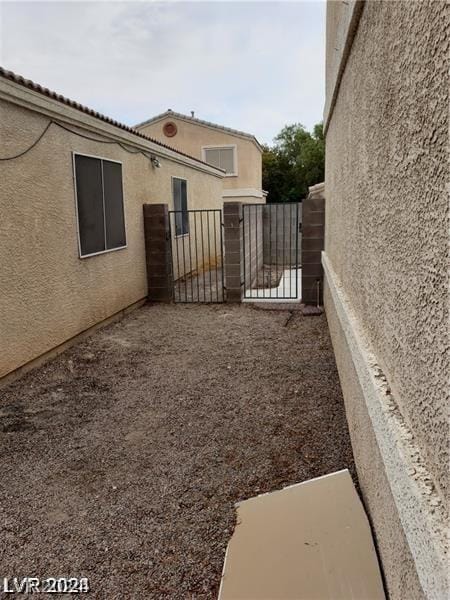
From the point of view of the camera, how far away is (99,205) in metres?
7.20

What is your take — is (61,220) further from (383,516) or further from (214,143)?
(214,143)

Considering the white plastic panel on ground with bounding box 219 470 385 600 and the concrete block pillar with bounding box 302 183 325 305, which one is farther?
the concrete block pillar with bounding box 302 183 325 305

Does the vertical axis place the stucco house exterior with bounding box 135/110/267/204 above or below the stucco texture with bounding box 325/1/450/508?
above

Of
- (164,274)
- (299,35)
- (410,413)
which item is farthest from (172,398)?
(299,35)

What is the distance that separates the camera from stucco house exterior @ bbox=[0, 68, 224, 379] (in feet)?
16.5

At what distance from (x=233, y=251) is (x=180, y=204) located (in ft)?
12.3

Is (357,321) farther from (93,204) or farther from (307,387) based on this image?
(93,204)

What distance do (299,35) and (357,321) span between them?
1084 cm

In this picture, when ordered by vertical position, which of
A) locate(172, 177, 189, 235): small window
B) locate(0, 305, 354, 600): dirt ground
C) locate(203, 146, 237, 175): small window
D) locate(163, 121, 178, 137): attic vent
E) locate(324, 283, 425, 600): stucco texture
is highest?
locate(163, 121, 178, 137): attic vent

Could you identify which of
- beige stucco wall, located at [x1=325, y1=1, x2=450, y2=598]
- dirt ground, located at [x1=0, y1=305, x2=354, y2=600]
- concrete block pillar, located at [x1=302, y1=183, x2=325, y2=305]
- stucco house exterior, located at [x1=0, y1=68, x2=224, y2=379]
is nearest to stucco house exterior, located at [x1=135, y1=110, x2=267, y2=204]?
stucco house exterior, located at [x1=0, y1=68, x2=224, y2=379]

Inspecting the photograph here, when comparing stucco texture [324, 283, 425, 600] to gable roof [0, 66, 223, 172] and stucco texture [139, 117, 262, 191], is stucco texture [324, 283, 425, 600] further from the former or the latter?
stucco texture [139, 117, 262, 191]

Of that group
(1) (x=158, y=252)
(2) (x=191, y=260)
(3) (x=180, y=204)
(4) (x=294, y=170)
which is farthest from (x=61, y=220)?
(4) (x=294, y=170)

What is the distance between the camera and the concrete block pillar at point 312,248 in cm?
864

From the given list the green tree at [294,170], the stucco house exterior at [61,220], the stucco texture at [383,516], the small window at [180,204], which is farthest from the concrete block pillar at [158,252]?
the green tree at [294,170]
